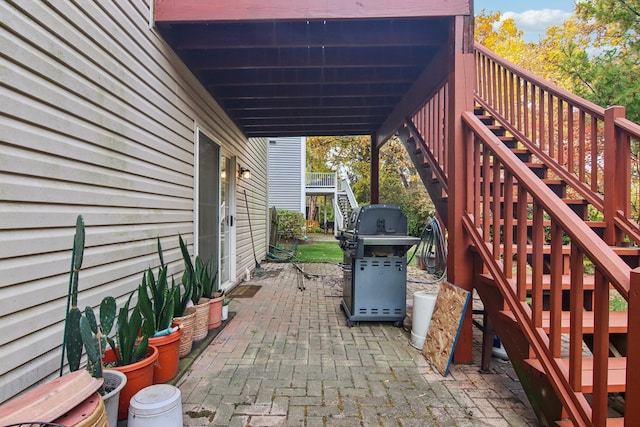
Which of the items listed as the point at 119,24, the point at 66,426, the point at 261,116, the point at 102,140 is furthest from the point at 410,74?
the point at 66,426

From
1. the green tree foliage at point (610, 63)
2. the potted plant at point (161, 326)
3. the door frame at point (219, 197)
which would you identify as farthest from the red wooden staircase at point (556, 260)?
Result: the door frame at point (219, 197)

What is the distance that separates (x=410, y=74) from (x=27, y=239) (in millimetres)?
3783

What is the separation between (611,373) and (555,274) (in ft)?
2.01

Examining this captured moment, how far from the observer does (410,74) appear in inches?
147

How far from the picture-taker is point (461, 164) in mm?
2654

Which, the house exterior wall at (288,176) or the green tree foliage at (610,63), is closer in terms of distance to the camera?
the green tree foliage at (610,63)

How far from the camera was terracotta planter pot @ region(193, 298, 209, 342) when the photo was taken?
2853 mm

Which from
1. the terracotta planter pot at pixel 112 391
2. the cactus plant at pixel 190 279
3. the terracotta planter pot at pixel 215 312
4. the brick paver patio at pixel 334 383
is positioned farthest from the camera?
the terracotta planter pot at pixel 215 312

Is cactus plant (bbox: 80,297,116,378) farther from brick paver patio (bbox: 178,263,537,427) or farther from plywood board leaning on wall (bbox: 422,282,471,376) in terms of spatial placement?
plywood board leaning on wall (bbox: 422,282,471,376)

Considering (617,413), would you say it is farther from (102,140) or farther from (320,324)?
(102,140)

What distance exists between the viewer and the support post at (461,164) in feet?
8.55

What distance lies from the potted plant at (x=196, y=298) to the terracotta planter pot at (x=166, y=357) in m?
0.56

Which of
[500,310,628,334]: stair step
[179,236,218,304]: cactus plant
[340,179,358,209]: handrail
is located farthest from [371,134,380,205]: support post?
[340,179,358,209]: handrail

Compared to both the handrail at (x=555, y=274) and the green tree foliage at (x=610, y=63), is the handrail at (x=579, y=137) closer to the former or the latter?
the handrail at (x=555, y=274)
